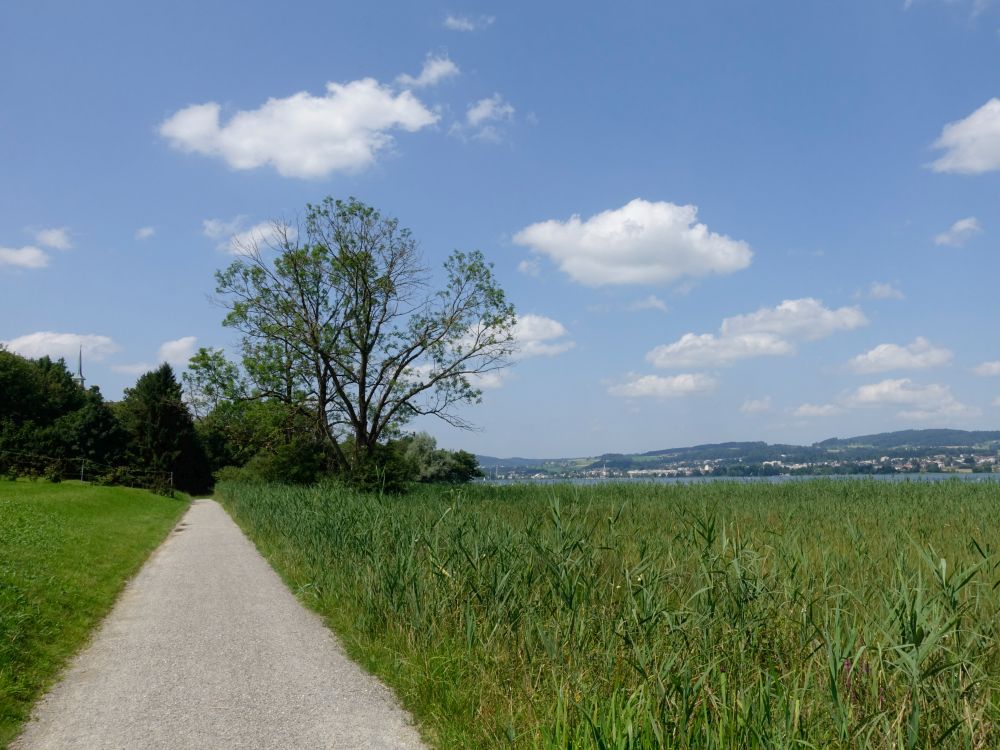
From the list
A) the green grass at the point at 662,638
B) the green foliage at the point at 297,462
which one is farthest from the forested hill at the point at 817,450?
the green grass at the point at 662,638

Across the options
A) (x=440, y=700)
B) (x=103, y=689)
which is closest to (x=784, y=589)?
(x=440, y=700)

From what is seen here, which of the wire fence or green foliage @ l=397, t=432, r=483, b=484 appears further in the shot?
green foliage @ l=397, t=432, r=483, b=484

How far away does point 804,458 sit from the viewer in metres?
90.2

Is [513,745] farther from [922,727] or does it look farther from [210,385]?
[210,385]

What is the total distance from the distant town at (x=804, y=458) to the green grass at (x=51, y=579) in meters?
45.4

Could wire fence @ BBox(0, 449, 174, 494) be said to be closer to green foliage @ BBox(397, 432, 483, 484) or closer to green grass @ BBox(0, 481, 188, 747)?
green grass @ BBox(0, 481, 188, 747)

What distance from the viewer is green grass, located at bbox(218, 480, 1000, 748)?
3389 millimetres

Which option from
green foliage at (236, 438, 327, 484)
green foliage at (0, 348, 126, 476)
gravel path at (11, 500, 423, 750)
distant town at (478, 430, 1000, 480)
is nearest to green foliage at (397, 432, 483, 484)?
distant town at (478, 430, 1000, 480)

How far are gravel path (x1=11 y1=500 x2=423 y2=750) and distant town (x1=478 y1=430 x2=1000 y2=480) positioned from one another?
5452 cm

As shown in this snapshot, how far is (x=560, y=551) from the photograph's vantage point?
5.56 meters

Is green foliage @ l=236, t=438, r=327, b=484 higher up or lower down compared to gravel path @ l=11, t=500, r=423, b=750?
higher up

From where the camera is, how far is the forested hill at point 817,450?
86.8 m

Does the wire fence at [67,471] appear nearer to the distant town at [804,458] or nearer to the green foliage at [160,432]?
the green foliage at [160,432]

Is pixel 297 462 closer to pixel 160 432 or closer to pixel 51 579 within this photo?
pixel 51 579
